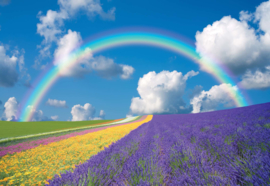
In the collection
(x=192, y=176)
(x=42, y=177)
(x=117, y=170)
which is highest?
(x=192, y=176)

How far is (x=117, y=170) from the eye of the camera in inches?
108

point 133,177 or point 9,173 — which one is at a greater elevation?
point 133,177

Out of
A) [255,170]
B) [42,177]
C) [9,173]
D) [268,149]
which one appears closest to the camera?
[255,170]

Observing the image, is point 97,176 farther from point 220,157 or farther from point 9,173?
point 9,173

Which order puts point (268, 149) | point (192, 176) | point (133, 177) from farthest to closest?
point (268, 149) → point (133, 177) → point (192, 176)

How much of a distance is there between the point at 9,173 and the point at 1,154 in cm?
369

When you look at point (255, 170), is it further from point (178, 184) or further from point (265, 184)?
point (178, 184)

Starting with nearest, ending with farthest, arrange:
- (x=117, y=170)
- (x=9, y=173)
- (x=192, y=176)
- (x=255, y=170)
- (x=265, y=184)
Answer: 1. (x=265, y=184)
2. (x=255, y=170)
3. (x=192, y=176)
4. (x=117, y=170)
5. (x=9, y=173)

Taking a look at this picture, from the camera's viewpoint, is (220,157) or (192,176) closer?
(192,176)

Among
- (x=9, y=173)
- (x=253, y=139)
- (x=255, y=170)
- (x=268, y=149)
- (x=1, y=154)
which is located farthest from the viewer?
(x=1, y=154)

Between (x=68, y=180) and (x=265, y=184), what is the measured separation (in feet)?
8.14

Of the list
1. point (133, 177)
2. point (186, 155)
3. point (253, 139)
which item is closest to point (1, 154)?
point (133, 177)

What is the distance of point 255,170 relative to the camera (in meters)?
1.72

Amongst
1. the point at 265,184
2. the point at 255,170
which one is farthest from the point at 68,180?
the point at 255,170
